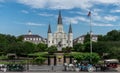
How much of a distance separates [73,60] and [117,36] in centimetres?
7394

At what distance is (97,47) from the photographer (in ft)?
334

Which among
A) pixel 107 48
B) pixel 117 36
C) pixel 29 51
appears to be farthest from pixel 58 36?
pixel 107 48

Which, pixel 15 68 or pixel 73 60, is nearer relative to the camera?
pixel 15 68

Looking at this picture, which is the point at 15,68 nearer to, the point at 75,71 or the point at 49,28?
the point at 75,71

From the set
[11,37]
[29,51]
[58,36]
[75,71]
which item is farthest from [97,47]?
[58,36]

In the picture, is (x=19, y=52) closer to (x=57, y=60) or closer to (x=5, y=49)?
(x=5, y=49)

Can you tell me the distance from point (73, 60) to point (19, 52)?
41.7 metres

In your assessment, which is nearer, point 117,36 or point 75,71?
point 75,71

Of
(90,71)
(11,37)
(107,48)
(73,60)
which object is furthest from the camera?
(11,37)

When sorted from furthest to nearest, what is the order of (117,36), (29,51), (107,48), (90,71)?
(117,36)
(29,51)
(107,48)
(90,71)

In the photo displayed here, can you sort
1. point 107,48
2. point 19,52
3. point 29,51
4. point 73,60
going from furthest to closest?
point 29,51 < point 19,52 < point 107,48 < point 73,60

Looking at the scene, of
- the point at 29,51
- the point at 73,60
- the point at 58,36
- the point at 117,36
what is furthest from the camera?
the point at 58,36

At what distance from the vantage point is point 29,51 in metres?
112

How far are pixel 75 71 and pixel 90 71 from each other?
186cm
